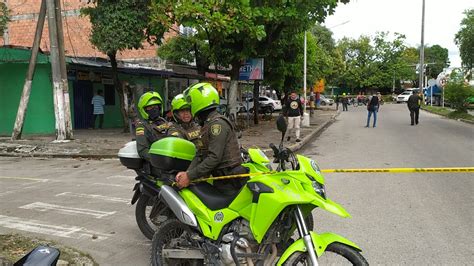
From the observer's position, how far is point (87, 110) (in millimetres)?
19922

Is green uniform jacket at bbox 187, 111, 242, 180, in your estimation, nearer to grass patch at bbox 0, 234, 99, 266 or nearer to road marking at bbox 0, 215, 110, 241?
grass patch at bbox 0, 234, 99, 266

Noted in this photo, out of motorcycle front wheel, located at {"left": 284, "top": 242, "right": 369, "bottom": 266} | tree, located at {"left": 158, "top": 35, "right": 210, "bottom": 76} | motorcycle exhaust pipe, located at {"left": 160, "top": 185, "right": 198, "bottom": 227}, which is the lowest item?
motorcycle front wheel, located at {"left": 284, "top": 242, "right": 369, "bottom": 266}

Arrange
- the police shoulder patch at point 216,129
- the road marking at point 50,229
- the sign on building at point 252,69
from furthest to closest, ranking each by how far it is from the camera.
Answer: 1. the sign on building at point 252,69
2. the road marking at point 50,229
3. the police shoulder patch at point 216,129

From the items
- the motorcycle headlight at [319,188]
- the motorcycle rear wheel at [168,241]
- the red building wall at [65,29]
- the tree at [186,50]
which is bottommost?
the motorcycle rear wheel at [168,241]

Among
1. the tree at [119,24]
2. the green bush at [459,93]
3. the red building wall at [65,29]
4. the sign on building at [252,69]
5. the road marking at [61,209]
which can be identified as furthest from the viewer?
the red building wall at [65,29]

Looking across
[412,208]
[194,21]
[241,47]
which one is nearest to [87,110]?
[241,47]

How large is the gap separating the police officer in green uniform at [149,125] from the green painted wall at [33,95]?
44.9 ft

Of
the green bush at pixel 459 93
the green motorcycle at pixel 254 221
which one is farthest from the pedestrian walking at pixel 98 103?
the green bush at pixel 459 93

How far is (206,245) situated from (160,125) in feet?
6.52

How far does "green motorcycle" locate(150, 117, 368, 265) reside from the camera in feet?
10.5

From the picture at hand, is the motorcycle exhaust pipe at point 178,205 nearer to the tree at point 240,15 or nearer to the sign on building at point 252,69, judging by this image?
the tree at point 240,15

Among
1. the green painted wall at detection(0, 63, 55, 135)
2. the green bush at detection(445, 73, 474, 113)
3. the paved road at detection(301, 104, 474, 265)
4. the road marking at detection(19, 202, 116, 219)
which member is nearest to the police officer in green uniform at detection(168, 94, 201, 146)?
the paved road at detection(301, 104, 474, 265)

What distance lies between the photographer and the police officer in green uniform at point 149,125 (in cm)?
479

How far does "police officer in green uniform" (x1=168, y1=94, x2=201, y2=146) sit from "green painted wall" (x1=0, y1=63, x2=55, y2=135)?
14100 mm
